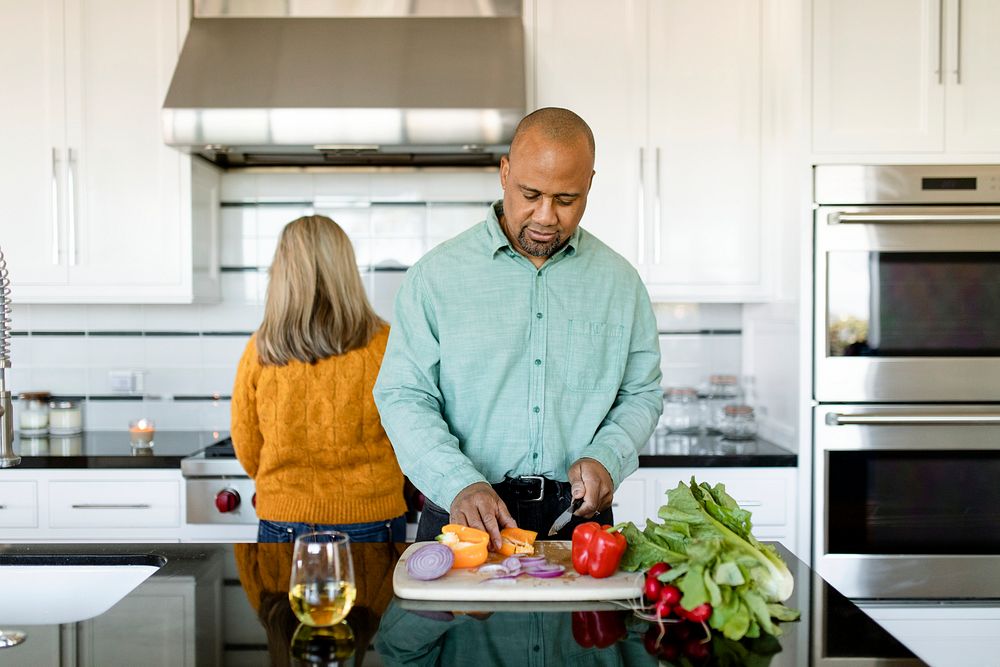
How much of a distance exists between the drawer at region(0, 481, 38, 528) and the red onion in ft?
6.61

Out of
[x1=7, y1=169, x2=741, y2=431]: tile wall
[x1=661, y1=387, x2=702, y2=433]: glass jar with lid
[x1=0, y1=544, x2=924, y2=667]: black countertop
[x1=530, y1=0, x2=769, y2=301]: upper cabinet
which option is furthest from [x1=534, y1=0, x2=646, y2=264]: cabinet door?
[x1=0, y1=544, x2=924, y2=667]: black countertop

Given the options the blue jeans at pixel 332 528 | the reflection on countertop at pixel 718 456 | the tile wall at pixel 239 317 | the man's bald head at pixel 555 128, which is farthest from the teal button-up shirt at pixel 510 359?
the tile wall at pixel 239 317

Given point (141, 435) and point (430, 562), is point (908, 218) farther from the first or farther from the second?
point (141, 435)

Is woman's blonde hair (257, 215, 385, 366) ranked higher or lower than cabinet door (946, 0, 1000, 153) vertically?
lower

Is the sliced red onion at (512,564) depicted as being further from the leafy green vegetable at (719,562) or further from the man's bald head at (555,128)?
the man's bald head at (555,128)

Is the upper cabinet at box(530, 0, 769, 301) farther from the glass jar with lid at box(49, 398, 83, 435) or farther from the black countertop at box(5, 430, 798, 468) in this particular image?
the glass jar with lid at box(49, 398, 83, 435)

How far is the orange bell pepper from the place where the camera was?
1534 mm

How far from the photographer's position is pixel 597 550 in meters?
1.47

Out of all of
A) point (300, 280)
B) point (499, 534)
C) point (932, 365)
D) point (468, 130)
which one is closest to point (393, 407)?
point (499, 534)

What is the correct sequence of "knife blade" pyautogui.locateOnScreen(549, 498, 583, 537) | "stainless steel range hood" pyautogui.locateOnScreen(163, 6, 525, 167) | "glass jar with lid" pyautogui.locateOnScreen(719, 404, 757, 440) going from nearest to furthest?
"knife blade" pyautogui.locateOnScreen(549, 498, 583, 537) → "stainless steel range hood" pyautogui.locateOnScreen(163, 6, 525, 167) → "glass jar with lid" pyautogui.locateOnScreen(719, 404, 757, 440)

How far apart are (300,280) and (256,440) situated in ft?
1.50

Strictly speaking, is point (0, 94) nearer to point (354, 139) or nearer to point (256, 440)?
point (354, 139)

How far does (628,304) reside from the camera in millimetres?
2145

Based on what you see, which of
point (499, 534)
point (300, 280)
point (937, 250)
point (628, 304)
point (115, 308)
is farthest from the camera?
point (115, 308)
